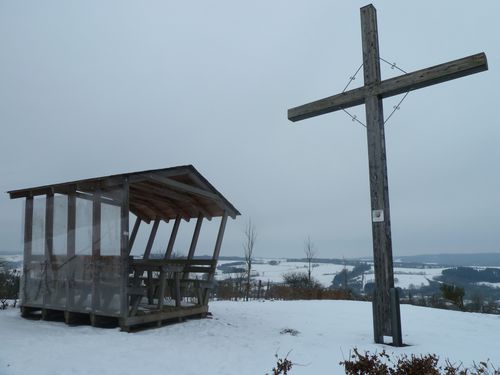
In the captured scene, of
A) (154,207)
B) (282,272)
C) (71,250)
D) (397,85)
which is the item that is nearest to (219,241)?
(154,207)

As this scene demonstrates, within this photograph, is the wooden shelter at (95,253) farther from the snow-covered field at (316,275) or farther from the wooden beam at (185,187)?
the snow-covered field at (316,275)

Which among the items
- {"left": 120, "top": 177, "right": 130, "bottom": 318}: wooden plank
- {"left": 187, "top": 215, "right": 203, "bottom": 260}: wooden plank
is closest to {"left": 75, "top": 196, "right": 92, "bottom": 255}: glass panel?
{"left": 120, "top": 177, "right": 130, "bottom": 318}: wooden plank

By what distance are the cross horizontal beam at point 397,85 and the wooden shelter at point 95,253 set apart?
287cm

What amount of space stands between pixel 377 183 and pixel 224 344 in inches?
136

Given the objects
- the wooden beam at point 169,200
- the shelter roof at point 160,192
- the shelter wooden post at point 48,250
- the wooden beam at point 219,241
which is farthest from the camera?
the wooden beam at point 219,241

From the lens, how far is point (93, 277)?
7.50 meters

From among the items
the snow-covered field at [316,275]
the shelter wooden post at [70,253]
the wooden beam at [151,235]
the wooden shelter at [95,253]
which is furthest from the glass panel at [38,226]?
the snow-covered field at [316,275]

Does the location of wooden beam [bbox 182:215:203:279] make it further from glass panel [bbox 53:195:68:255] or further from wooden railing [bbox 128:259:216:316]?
glass panel [bbox 53:195:68:255]

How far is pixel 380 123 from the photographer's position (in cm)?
657

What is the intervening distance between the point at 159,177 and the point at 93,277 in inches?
85.4

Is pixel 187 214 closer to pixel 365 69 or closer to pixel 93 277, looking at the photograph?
pixel 93 277

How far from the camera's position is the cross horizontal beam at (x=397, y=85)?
573cm

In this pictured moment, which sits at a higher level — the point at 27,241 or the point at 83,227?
the point at 83,227

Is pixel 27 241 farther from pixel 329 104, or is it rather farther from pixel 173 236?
pixel 329 104
